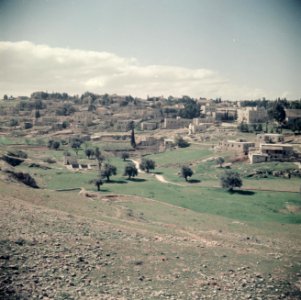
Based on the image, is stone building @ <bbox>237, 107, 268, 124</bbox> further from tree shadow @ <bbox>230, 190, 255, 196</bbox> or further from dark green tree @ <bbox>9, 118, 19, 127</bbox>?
dark green tree @ <bbox>9, 118, 19, 127</bbox>

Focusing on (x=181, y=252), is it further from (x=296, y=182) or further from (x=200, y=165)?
(x=200, y=165)

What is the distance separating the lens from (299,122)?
65312 millimetres

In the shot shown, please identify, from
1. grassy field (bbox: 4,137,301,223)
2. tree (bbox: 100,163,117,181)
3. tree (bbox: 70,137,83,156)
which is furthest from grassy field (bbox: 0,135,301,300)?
tree (bbox: 70,137,83,156)

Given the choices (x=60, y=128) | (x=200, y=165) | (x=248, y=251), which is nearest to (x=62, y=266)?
(x=248, y=251)

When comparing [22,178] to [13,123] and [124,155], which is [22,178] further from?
[13,123]

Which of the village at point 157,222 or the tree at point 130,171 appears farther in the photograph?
the tree at point 130,171

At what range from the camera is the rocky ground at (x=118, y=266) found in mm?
11828

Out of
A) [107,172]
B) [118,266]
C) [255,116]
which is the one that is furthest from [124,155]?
[118,266]

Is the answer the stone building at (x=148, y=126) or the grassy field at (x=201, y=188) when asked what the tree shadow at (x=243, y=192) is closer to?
the grassy field at (x=201, y=188)

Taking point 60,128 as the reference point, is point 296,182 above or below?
below

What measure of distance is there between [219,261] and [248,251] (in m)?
3.14

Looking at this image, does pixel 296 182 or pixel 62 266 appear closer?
pixel 62 266

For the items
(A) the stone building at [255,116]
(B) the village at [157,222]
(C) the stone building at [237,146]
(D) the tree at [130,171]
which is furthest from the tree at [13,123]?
(A) the stone building at [255,116]

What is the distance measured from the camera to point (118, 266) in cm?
1365
